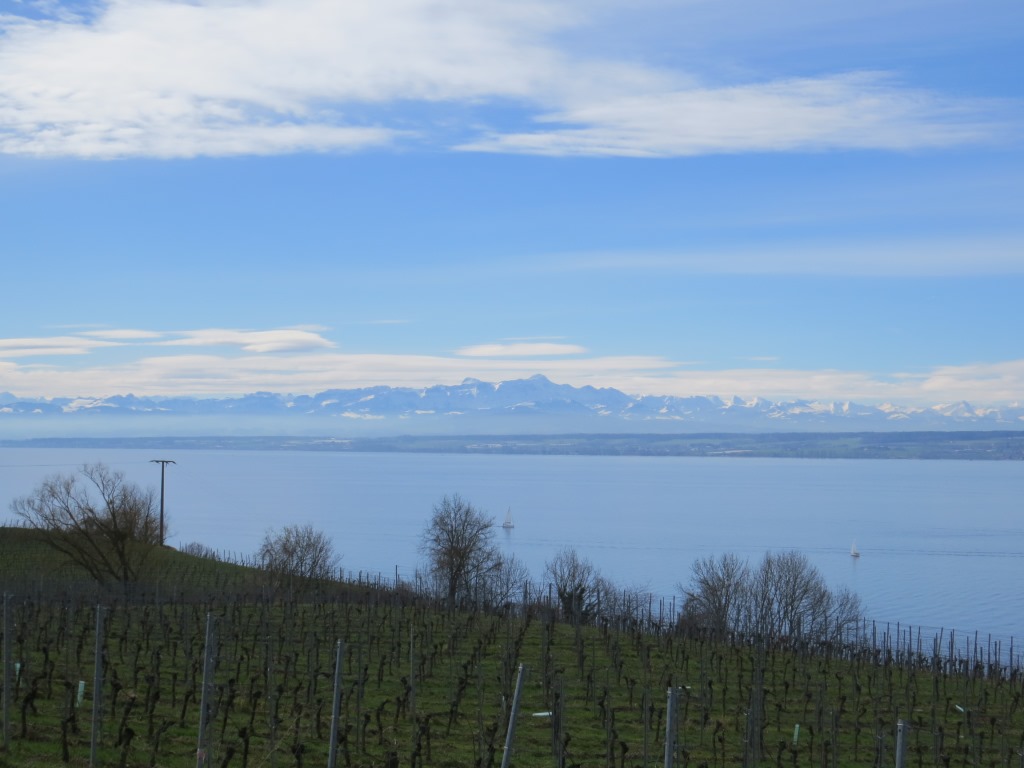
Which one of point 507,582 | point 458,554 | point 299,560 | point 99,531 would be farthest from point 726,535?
point 99,531

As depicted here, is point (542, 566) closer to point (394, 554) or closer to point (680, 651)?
point (394, 554)

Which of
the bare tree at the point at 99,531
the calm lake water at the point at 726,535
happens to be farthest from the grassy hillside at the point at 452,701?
the calm lake water at the point at 726,535

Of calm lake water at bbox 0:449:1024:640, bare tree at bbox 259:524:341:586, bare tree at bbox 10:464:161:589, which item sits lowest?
calm lake water at bbox 0:449:1024:640

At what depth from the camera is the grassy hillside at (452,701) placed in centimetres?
1524

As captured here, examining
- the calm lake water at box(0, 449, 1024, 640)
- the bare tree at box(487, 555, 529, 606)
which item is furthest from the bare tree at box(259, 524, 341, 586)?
the calm lake water at box(0, 449, 1024, 640)

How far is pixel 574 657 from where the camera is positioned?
2727 centimetres

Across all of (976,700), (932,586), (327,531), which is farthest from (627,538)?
(976,700)

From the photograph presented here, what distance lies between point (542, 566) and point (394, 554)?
1669 centimetres

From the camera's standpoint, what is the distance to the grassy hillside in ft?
50.0

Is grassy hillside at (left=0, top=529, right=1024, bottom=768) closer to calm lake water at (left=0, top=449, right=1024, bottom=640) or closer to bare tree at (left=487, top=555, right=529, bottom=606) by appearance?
bare tree at (left=487, top=555, right=529, bottom=606)

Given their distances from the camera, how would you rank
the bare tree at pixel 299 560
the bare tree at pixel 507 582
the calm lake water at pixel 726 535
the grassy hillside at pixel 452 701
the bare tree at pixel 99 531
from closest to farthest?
the grassy hillside at pixel 452 701 → the bare tree at pixel 99 531 → the bare tree at pixel 299 560 → the bare tree at pixel 507 582 → the calm lake water at pixel 726 535

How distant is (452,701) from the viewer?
61.4ft

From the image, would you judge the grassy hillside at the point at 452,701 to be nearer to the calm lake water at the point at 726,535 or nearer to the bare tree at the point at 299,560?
the bare tree at the point at 299,560

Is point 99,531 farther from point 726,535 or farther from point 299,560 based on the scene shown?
point 726,535
